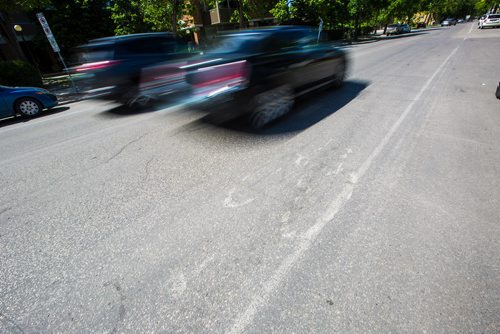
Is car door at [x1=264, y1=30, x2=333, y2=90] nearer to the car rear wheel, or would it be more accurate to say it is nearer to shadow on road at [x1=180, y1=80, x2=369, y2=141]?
shadow on road at [x1=180, y1=80, x2=369, y2=141]

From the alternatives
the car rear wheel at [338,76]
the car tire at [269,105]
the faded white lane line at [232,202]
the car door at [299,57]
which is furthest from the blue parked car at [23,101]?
the car rear wheel at [338,76]

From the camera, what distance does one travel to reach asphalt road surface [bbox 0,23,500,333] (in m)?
1.70

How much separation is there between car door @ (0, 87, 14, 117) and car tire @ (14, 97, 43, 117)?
0.55 feet

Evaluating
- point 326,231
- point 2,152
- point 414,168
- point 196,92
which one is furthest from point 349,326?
point 2,152

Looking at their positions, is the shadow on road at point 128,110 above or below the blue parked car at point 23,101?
below

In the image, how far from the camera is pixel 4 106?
677 centimetres

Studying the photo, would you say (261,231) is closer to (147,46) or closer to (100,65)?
(100,65)

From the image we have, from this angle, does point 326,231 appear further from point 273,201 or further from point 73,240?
point 73,240

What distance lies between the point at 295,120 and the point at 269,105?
25.8 inches

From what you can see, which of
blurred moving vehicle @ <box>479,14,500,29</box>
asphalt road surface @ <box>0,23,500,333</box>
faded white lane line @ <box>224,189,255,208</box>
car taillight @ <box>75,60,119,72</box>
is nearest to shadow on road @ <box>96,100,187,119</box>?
car taillight @ <box>75,60,119,72</box>

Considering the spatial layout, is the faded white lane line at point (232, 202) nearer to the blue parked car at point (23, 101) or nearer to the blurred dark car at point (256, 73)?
the blurred dark car at point (256, 73)

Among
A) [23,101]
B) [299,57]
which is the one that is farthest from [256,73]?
[23,101]

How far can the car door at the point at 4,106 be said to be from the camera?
22.1ft

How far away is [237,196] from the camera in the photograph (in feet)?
9.41
